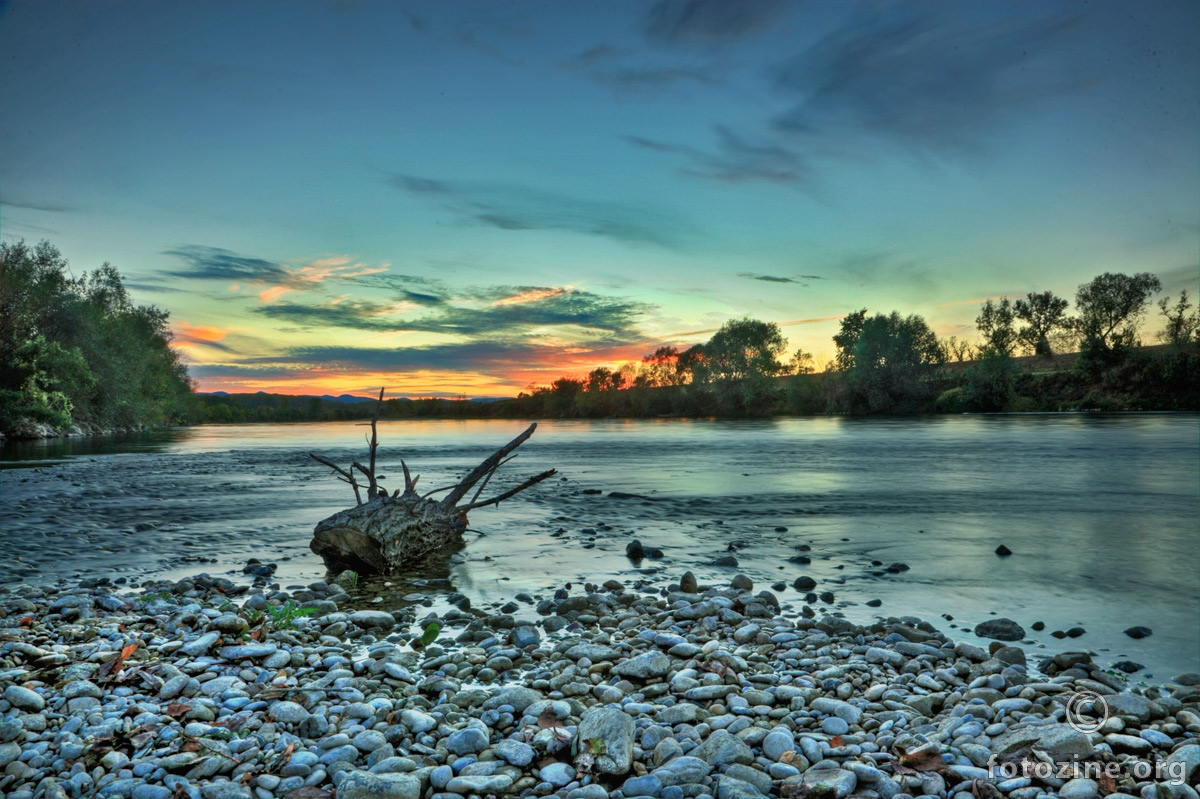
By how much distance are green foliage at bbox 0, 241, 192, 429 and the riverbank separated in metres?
35.5

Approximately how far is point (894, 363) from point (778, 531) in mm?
77468

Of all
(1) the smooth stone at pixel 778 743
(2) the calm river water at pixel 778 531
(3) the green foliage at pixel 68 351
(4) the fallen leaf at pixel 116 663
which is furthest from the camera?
(3) the green foliage at pixel 68 351

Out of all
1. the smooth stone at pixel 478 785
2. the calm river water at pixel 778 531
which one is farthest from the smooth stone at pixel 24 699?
the calm river water at pixel 778 531

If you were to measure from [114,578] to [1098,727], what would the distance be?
9.95 metres

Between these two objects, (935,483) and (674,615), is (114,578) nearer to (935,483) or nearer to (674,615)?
(674,615)

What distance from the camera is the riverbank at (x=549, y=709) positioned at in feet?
10.7

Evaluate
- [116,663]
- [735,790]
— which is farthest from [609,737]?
[116,663]

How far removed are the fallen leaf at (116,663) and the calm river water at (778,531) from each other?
2.83 metres

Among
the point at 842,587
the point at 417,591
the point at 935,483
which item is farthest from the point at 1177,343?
the point at 417,591

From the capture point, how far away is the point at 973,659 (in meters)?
5.11

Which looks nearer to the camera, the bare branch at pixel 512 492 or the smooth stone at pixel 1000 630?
the smooth stone at pixel 1000 630

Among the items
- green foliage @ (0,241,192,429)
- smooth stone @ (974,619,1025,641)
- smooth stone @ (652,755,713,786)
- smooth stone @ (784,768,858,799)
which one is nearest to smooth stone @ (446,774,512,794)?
smooth stone @ (652,755,713,786)

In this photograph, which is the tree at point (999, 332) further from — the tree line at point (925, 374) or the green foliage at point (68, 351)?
the green foliage at point (68, 351)

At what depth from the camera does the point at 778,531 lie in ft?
38.4
